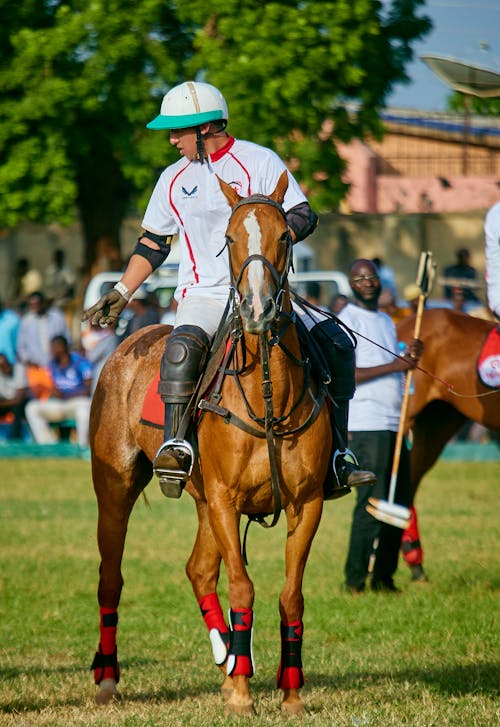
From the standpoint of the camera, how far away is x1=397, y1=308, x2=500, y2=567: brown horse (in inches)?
502

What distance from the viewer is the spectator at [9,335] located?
78.9 ft

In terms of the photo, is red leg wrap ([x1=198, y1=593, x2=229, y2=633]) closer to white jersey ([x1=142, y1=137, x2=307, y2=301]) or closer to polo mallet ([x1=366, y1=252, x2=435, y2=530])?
white jersey ([x1=142, y1=137, x2=307, y2=301])

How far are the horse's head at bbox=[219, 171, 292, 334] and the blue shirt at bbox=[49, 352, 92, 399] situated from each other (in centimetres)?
1586

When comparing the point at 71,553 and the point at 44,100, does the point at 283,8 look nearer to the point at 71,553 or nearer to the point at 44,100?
the point at 44,100

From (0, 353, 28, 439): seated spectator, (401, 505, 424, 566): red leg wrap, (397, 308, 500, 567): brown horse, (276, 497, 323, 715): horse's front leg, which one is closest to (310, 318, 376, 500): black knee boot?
(276, 497, 323, 715): horse's front leg

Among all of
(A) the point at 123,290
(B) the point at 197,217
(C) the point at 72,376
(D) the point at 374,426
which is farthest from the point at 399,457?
(C) the point at 72,376

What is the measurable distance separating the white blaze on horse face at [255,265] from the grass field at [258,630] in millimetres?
2132

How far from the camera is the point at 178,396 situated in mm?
7461

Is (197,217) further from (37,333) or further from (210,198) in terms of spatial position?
(37,333)

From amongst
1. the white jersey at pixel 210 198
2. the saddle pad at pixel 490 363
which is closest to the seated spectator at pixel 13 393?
the saddle pad at pixel 490 363

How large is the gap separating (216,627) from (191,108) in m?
3.10

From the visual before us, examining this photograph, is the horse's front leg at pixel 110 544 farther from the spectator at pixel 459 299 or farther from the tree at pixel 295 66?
the tree at pixel 295 66

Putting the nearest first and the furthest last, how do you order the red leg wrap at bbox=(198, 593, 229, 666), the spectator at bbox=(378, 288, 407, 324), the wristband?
the red leg wrap at bbox=(198, 593, 229, 666), the wristband, the spectator at bbox=(378, 288, 407, 324)

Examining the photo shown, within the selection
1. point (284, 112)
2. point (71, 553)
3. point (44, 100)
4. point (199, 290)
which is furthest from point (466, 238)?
point (199, 290)
